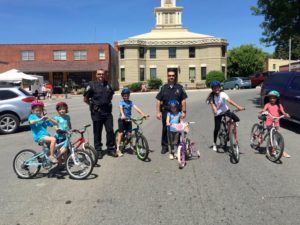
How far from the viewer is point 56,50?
54312 mm

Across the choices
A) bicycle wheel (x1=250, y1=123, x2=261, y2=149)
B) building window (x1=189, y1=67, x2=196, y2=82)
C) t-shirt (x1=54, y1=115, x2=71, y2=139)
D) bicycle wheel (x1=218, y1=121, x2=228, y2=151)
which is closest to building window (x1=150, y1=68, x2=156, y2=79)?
building window (x1=189, y1=67, x2=196, y2=82)

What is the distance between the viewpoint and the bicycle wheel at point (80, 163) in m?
6.90

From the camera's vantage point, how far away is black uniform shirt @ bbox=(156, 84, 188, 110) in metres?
8.66

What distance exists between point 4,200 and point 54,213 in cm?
111

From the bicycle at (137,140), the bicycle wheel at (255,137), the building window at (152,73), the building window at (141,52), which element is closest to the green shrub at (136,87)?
the building window at (152,73)

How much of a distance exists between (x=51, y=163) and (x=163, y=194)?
2.26 metres

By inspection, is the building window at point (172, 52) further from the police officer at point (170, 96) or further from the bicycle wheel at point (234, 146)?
the bicycle wheel at point (234, 146)

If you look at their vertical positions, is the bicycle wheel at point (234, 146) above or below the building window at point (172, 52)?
below

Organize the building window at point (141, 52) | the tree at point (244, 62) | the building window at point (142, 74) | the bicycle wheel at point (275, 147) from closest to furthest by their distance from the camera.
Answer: the bicycle wheel at point (275, 147), the building window at point (141, 52), the building window at point (142, 74), the tree at point (244, 62)

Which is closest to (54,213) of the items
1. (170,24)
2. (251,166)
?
(251,166)

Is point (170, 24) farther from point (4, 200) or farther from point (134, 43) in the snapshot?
point (4, 200)

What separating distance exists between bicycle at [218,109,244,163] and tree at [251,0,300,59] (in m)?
12.6

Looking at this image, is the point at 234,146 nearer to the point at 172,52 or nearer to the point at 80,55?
the point at 80,55

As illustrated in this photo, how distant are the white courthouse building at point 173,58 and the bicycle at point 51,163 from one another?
48.3 meters
